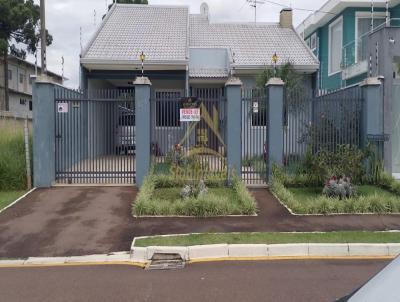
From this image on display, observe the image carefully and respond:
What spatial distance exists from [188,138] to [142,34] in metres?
8.73

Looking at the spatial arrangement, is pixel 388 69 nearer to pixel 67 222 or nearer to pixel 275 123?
pixel 275 123

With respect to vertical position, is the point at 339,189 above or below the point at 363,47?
below

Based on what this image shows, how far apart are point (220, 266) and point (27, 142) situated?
24.2ft

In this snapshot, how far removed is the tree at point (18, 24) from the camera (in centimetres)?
3353

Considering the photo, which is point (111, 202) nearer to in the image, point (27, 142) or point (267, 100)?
point (27, 142)

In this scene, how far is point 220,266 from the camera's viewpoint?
6668mm

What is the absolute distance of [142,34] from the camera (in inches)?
789

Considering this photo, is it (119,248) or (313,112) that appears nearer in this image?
(119,248)

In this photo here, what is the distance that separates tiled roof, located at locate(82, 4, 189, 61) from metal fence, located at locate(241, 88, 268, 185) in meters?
5.26

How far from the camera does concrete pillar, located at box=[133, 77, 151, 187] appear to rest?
481 inches

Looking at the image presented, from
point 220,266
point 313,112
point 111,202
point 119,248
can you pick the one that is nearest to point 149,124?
point 111,202

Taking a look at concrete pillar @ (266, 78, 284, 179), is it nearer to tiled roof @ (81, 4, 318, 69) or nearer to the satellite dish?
tiled roof @ (81, 4, 318, 69)

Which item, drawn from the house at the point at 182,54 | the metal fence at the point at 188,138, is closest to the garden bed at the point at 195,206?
the metal fence at the point at 188,138

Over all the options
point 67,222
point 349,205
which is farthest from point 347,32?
point 67,222
